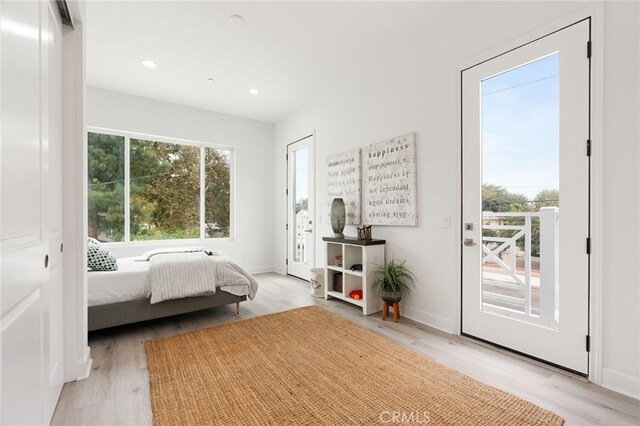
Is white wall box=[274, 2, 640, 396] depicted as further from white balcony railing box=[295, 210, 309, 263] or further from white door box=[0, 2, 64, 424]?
white door box=[0, 2, 64, 424]

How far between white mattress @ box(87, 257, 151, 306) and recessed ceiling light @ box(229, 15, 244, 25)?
7.90ft

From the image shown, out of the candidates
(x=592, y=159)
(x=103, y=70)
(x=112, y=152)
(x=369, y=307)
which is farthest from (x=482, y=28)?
(x=112, y=152)

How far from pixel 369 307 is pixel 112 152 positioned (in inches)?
162

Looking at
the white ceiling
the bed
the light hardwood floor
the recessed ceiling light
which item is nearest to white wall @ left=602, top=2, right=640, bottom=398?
the light hardwood floor

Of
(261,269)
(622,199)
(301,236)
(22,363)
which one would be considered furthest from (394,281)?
(261,269)

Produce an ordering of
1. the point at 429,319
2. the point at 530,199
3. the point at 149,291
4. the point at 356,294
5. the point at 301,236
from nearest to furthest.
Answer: the point at 530,199 → the point at 149,291 → the point at 429,319 → the point at 356,294 → the point at 301,236

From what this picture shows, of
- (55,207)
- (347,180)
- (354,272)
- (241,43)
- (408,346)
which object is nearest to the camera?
(55,207)

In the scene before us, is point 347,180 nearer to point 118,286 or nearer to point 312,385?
point 312,385

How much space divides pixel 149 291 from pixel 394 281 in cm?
230

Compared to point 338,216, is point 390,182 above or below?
above

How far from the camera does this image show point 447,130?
8.74 feet

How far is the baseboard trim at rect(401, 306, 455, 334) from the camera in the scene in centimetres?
266

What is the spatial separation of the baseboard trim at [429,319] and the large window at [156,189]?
3392 millimetres

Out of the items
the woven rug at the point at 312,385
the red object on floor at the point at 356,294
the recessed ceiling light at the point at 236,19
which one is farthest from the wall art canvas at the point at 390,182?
the recessed ceiling light at the point at 236,19
